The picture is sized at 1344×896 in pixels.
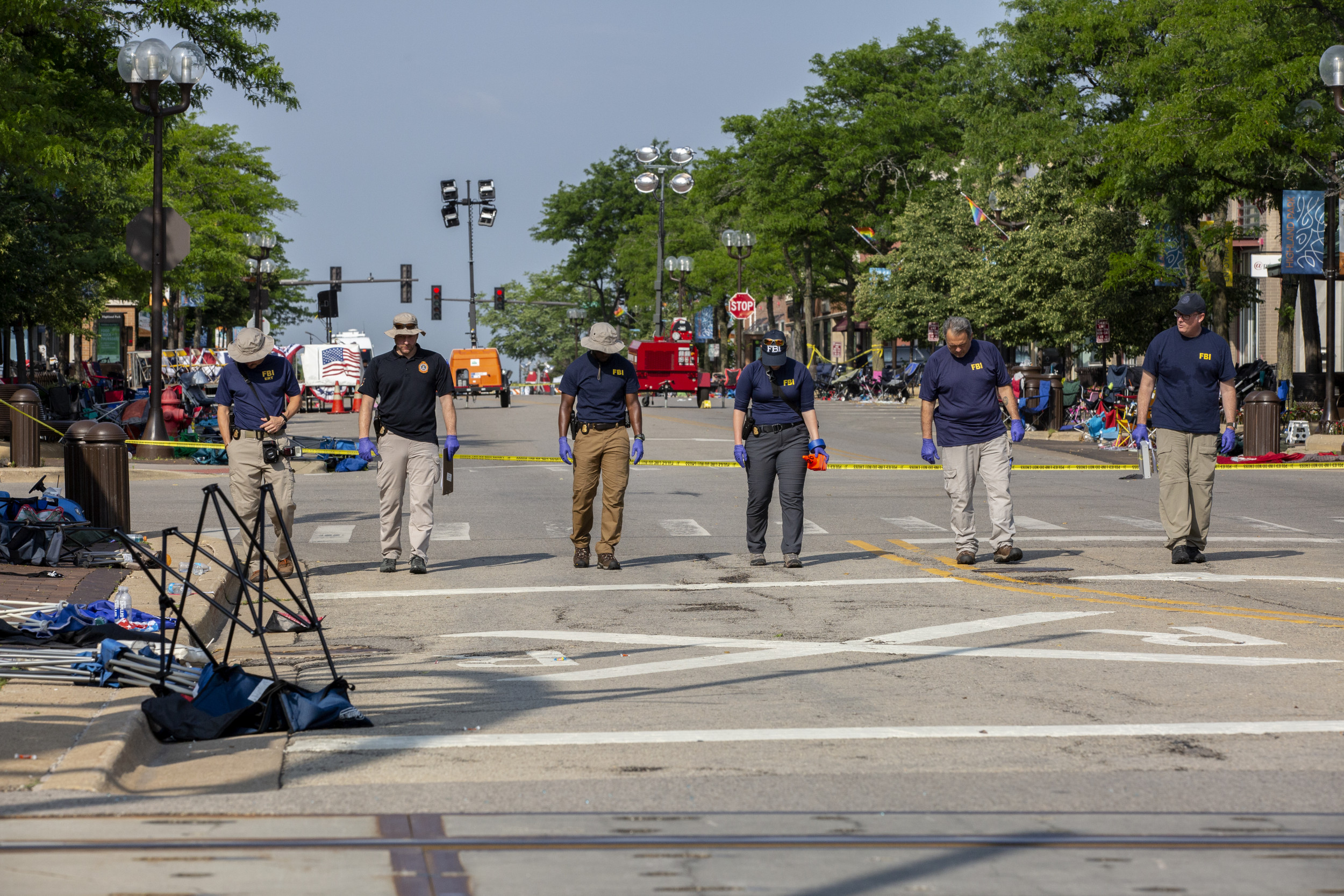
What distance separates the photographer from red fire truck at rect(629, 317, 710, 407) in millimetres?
48719

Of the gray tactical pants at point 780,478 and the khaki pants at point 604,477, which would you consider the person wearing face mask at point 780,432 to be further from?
the khaki pants at point 604,477

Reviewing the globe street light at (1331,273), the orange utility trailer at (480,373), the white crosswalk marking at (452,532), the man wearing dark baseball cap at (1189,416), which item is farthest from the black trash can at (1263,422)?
the orange utility trailer at (480,373)

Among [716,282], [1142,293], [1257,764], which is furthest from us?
[716,282]

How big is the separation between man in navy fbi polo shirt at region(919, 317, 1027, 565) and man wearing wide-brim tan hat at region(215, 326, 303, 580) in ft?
16.0

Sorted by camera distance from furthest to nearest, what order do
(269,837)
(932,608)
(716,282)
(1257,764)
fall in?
(716,282)
(932,608)
(1257,764)
(269,837)

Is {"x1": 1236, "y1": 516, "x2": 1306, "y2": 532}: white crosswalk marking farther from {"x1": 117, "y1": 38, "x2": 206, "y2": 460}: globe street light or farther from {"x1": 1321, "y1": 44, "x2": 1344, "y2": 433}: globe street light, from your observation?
{"x1": 117, "y1": 38, "x2": 206, "y2": 460}: globe street light

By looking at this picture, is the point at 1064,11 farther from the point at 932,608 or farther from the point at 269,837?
the point at 269,837

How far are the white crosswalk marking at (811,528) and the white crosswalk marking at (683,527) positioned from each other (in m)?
0.81

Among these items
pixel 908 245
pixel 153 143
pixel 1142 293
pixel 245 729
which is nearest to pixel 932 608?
pixel 245 729

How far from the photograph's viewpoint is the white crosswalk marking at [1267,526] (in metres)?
15.1

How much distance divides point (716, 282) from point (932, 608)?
2658 inches

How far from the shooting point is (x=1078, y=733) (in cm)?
628

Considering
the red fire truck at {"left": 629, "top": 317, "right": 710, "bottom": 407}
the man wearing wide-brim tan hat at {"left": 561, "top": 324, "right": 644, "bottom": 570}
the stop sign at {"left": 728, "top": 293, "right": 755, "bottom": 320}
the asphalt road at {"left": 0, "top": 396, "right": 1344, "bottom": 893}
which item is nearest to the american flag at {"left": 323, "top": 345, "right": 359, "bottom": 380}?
the red fire truck at {"left": 629, "top": 317, "right": 710, "bottom": 407}

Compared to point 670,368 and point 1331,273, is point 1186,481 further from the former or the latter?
point 670,368
